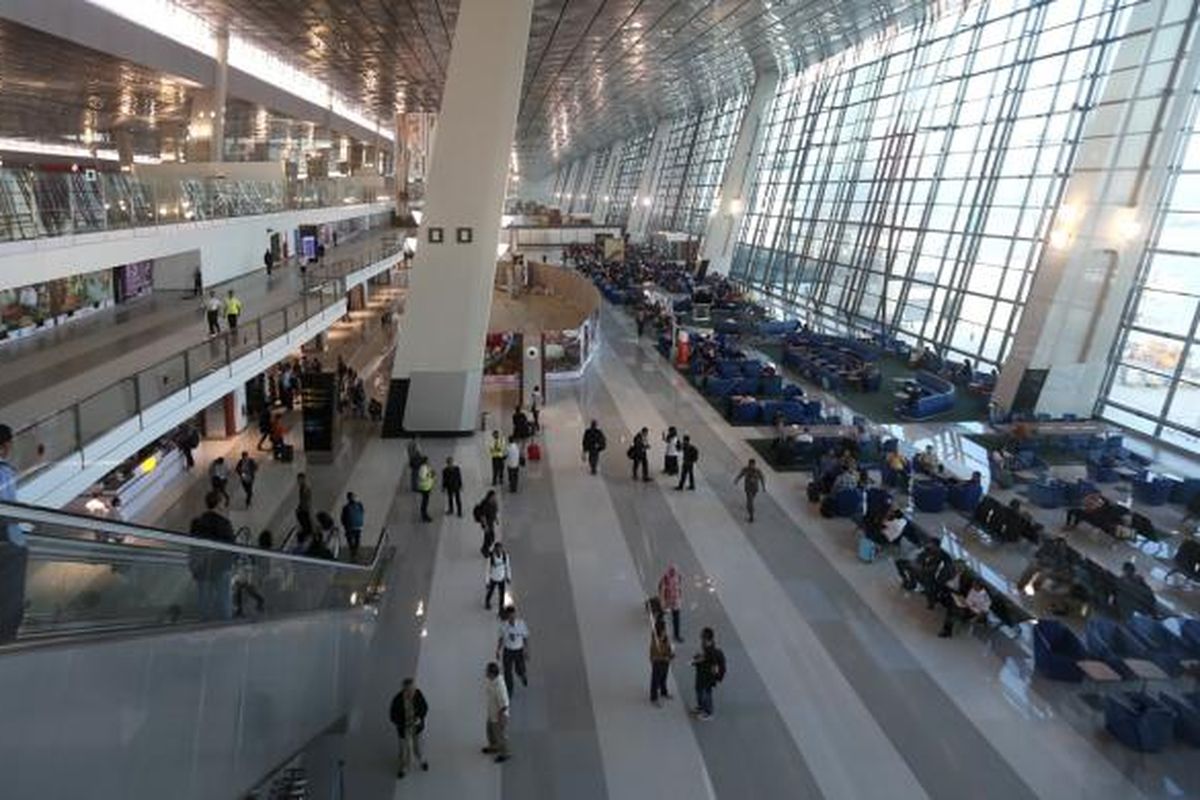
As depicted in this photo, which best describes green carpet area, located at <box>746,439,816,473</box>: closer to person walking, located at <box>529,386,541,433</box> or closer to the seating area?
person walking, located at <box>529,386,541,433</box>

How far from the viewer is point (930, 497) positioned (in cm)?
1458

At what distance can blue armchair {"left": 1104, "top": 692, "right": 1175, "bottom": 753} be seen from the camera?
8.18m

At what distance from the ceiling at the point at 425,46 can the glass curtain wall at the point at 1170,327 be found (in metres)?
12.6

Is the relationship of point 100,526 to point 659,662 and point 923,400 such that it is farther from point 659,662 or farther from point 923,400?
point 923,400

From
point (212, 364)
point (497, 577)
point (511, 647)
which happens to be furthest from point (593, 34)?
point (511, 647)

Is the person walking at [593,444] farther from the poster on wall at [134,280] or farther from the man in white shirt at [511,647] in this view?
the poster on wall at [134,280]

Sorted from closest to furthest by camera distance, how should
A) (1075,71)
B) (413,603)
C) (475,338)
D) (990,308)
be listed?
1. (413,603)
2. (475,338)
3. (1075,71)
4. (990,308)

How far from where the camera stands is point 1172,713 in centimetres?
827

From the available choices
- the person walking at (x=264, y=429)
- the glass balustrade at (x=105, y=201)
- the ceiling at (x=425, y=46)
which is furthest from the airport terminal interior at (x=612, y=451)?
the ceiling at (x=425, y=46)

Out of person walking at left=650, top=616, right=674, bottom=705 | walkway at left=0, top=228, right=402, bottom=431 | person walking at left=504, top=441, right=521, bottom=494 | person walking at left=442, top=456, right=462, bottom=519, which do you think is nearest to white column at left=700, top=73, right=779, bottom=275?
walkway at left=0, top=228, right=402, bottom=431

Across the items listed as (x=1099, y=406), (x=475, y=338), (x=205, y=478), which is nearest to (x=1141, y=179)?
(x=1099, y=406)

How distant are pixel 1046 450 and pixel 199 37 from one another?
2904 cm

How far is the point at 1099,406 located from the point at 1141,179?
5.06 meters

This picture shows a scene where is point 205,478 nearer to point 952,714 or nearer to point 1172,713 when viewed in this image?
point 952,714
